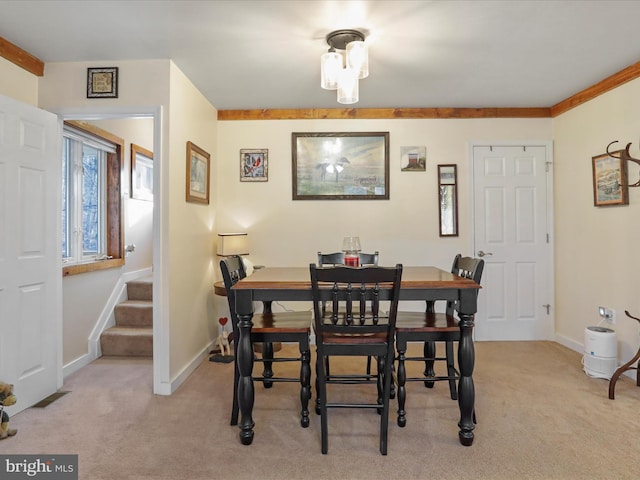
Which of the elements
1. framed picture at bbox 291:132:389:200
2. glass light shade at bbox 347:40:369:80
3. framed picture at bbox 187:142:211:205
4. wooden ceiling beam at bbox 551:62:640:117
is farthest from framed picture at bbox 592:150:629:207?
framed picture at bbox 187:142:211:205

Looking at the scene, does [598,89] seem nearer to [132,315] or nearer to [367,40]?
[367,40]

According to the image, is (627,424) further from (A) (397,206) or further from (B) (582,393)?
(A) (397,206)

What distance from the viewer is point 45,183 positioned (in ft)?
9.11

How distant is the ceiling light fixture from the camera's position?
2.41 metres

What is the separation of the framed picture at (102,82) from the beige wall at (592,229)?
395 cm

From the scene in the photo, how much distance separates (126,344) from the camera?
148 inches

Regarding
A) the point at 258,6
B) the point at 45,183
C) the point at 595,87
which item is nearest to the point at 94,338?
the point at 45,183

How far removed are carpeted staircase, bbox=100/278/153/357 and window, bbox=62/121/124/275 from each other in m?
0.39

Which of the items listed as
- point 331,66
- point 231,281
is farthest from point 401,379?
point 331,66

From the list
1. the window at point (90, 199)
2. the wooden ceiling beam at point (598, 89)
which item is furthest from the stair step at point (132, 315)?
the wooden ceiling beam at point (598, 89)

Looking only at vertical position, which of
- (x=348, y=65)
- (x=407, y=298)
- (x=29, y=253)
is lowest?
(x=407, y=298)

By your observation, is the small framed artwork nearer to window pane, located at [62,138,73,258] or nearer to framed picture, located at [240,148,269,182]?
framed picture, located at [240,148,269,182]

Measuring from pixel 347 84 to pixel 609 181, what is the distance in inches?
97.1

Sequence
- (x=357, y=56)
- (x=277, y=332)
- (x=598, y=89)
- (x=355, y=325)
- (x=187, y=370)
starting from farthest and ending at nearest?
(x=598, y=89)
(x=187, y=370)
(x=357, y=56)
(x=277, y=332)
(x=355, y=325)
